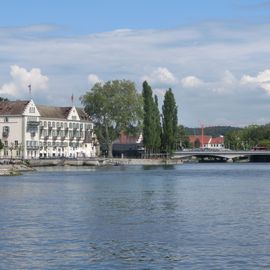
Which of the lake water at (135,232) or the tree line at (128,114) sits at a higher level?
the tree line at (128,114)

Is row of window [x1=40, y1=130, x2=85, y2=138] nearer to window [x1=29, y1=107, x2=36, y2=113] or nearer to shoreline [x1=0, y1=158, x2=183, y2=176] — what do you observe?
window [x1=29, y1=107, x2=36, y2=113]

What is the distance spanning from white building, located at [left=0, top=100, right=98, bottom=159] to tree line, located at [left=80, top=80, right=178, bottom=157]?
8.79 meters

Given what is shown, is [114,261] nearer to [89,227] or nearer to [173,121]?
[89,227]

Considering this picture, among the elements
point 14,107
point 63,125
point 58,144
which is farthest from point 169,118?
point 14,107

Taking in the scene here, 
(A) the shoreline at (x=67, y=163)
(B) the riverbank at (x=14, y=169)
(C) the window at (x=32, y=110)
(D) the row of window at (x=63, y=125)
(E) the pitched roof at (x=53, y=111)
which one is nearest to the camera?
(B) the riverbank at (x=14, y=169)

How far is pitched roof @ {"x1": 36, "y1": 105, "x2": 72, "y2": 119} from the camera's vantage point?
175750 mm

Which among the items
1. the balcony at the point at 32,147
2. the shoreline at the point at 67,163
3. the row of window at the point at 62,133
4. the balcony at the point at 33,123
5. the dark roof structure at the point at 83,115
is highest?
the dark roof structure at the point at 83,115

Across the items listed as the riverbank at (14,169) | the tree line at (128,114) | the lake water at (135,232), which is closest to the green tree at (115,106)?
the tree line at (128,114)

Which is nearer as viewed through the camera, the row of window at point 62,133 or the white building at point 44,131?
the white building at point 44,131

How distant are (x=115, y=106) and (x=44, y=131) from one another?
17.3 m

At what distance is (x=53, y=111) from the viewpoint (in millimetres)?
181375

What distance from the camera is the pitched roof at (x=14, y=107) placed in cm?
16688

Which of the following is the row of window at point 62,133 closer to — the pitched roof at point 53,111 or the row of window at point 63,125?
the row of window at point 63,125

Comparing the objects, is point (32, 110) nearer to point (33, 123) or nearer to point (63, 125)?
point (33, 123)
